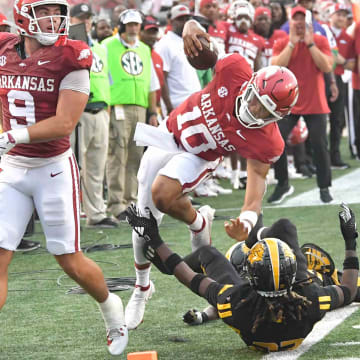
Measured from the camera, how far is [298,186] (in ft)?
38.7

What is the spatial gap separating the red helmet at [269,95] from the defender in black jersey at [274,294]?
28.6 inches

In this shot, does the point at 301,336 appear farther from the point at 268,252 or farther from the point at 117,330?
the point at 117,330

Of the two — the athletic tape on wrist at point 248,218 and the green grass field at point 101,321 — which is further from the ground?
the athletic tape on wrist at point 248,218

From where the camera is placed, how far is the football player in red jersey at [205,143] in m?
5.18

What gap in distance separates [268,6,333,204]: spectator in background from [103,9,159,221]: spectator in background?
1.41 metres

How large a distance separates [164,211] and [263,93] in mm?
929

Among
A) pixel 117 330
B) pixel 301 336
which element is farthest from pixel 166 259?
pixel 301 336

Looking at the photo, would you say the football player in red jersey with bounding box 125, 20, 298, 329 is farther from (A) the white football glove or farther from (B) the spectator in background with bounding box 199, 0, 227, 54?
(B) the spectator in background with bounding box 199, 0, 227, 54

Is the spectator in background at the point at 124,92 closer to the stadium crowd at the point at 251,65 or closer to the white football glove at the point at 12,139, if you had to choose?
the stadium crowd at the point at 251,65

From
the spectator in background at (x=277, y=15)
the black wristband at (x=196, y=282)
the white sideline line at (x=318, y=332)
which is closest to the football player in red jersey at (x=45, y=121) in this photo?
the black wristband at (x=196, y=282)

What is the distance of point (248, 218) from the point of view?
497 cm

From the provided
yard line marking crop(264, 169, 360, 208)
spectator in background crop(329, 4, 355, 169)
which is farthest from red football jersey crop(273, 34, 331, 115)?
spectator in background crop(329, 4, 355, 169)

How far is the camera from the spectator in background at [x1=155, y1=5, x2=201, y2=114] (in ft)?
33.2

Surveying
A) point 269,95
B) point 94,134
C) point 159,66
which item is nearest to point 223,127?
point 269,95
